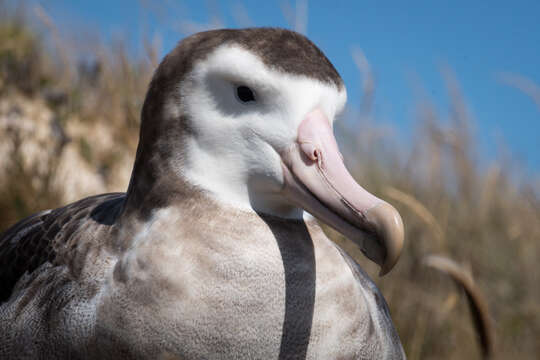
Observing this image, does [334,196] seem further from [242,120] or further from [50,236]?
[50,236]

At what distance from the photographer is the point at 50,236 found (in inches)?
65.6

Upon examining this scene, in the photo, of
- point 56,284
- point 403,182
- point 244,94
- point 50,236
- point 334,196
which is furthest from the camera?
point 403,182

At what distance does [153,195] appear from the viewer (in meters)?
1.46

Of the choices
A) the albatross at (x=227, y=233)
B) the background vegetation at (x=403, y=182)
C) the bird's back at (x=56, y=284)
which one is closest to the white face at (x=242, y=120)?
the albatross at (x=227, y=233)

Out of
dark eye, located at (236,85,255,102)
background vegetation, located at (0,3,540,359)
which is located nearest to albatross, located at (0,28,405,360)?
dark eye, located at (236,85,255,102)

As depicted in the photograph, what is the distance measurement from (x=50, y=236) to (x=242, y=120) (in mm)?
685

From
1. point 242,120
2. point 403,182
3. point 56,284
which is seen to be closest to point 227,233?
point 242,120

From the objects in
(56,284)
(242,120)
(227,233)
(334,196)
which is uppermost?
(242,120)

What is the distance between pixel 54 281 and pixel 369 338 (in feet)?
2.63

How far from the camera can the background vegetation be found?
134 inches

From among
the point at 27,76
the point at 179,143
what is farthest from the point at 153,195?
the point at 27,76

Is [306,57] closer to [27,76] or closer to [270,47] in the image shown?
[270,47]

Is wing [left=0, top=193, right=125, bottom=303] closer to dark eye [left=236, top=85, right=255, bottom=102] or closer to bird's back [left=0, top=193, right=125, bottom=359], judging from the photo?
bird's back [left=0, top=193, right=125, bottom=359]

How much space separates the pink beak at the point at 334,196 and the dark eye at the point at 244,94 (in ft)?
0.46
